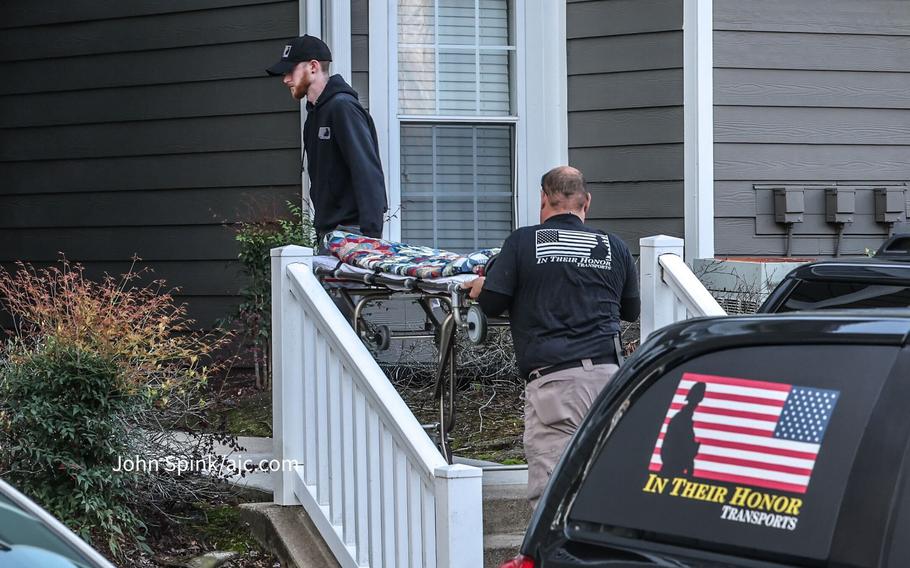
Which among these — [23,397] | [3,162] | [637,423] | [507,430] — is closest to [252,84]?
[3,162]

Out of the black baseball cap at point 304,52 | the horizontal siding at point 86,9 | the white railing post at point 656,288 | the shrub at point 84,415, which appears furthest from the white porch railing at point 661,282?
the horizontal siding at point 86,9

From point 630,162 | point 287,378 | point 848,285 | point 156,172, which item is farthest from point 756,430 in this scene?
point 156,172

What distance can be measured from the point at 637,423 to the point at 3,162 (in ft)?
28.4

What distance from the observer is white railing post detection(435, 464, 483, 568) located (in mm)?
4250

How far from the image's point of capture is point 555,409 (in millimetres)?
4848

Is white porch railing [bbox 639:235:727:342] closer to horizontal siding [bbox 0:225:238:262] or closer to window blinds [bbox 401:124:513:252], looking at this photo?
window blinds [bbox 401:124:513:252]

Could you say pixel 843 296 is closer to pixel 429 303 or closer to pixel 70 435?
pixel 429 303

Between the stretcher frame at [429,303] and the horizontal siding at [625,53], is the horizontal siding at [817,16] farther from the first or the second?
the stretcher frame at [429,303]

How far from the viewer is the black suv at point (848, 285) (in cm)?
381

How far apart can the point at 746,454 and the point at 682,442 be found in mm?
138

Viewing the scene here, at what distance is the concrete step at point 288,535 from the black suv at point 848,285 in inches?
91.2

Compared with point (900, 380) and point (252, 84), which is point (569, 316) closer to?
point (900, 380)

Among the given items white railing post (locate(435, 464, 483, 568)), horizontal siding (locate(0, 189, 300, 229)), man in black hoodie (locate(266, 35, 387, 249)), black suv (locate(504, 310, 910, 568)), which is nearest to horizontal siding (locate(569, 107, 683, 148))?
horizontal siding (locate(0, 189, 300, 229))

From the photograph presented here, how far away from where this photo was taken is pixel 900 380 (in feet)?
7.35
